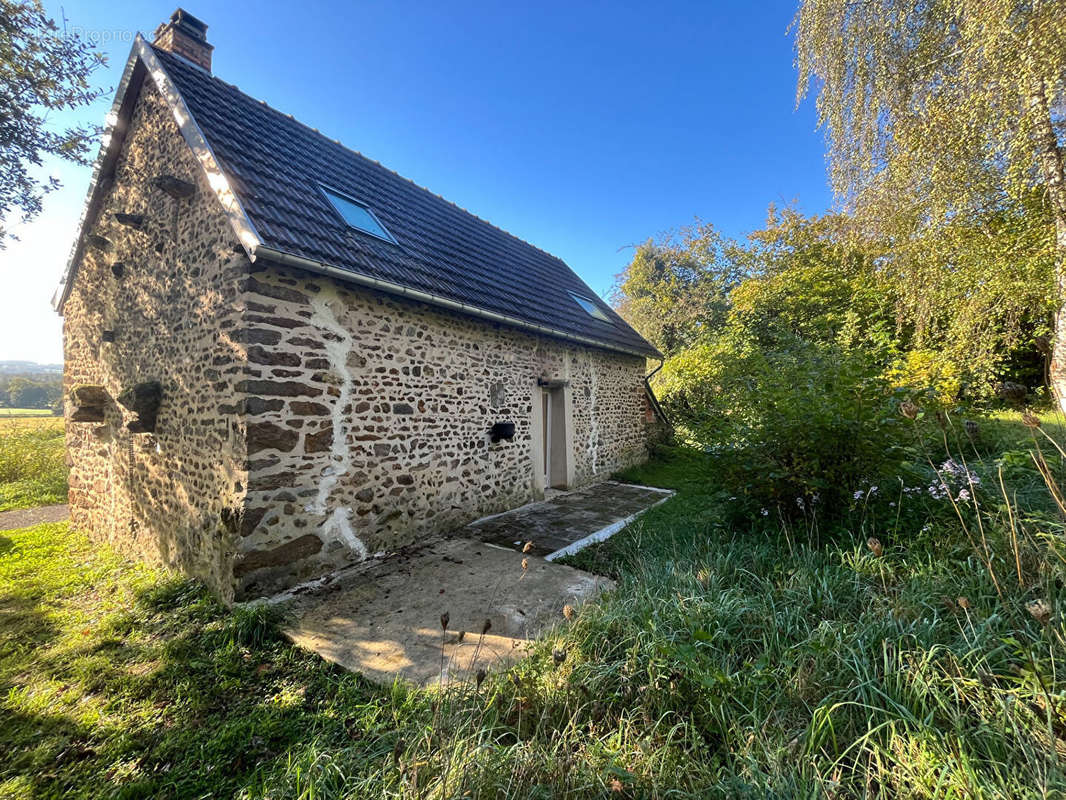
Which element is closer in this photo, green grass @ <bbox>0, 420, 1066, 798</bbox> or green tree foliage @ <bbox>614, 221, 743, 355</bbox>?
green grass @ <bbox>0, 420, 1066, 798</bbox>

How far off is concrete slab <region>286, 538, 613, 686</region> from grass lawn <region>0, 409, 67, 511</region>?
29.9ft

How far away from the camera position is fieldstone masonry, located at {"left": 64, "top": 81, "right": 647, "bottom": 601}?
3.74 m

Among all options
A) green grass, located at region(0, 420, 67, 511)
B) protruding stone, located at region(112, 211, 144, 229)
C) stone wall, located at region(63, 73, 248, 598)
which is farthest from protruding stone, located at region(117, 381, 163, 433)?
green grass, located at region(0, 420, 67, 511)

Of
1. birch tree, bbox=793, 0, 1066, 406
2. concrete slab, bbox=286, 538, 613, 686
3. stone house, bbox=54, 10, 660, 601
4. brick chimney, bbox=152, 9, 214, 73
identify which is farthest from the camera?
brick chimney, bbox=152, 9, 214, 73

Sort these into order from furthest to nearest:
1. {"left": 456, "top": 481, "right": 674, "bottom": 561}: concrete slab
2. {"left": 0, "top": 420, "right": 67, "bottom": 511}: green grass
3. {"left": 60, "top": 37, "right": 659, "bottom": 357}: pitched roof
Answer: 1. {"left": 0, "top": 420, "right": 67, "bottom": 511}: green grass
2. {"left": 456, "top": 481, "right": 674, "bottom": 561}: concrete slab
3. {"left": 60, "top": 37, "right": 659, "bottom": 357}: pitched roof

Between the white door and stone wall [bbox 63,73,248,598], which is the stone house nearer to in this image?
stone wall [bbox 63,73,248,598]

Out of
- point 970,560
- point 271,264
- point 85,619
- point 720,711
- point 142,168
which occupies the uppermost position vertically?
point 142,168

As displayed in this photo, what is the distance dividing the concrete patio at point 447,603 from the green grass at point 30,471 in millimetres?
9092

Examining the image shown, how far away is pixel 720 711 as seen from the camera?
1.83 metres

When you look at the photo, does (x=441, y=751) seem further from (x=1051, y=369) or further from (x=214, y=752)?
(x=1051, y=369)

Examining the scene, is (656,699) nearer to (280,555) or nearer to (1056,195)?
(280,555)

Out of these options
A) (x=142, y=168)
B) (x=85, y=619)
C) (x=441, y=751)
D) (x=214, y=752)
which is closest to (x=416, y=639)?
(x=214, y=752)

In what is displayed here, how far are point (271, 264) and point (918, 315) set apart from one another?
10.4 metres

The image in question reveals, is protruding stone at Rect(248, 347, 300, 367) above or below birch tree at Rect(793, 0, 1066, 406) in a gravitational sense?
below
